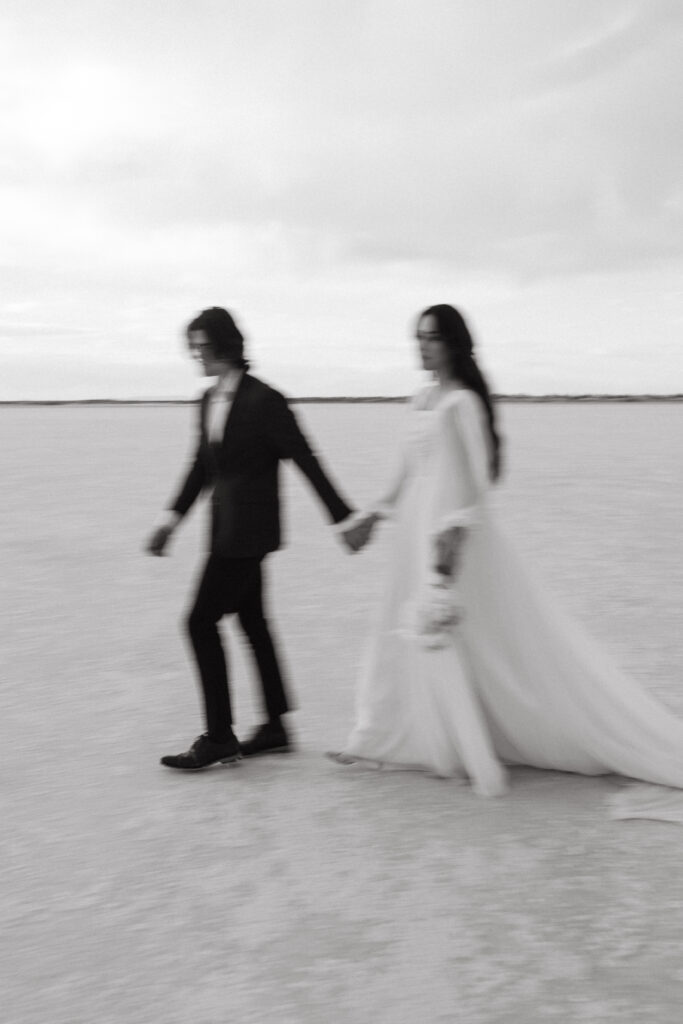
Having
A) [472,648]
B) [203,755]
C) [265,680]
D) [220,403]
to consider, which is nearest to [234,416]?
[220,403]

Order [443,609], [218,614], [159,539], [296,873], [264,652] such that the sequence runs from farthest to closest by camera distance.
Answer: [159,539] < [264,652] < [218,614] < [443,609] < [296,873]

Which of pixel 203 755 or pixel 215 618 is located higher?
pixel 215 618

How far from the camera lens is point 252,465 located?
425 cm

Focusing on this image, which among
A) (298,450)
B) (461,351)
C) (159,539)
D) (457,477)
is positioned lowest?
(159,539)

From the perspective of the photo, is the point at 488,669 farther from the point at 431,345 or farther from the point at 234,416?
the point at 234,416

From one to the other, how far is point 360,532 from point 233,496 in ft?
1.60

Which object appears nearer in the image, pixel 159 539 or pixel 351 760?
pixel 351 760

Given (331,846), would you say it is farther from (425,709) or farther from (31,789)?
(31,789)

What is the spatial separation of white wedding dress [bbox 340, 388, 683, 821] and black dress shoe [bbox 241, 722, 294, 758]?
594 mm

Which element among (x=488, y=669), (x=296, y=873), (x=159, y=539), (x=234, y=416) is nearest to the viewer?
(x=296, y=873)

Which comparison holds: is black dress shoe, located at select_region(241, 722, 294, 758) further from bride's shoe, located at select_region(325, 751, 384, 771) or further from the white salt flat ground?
bride's shoe, located at select_region(325, 751, 384, 771)

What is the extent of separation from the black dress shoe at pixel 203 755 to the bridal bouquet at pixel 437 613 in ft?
3.24

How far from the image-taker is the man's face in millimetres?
4180

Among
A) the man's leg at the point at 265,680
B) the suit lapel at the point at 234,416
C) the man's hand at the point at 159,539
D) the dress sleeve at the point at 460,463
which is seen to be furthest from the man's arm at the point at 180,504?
the dress sleeve at the point at 460,463
